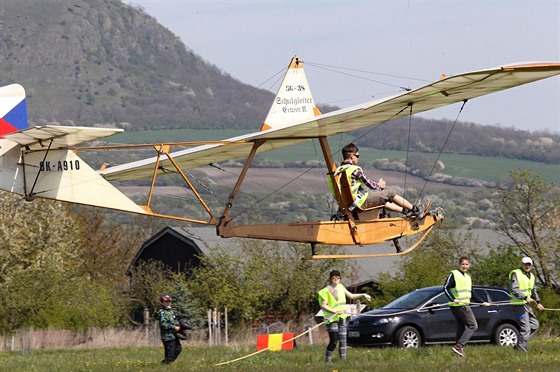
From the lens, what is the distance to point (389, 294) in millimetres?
38625

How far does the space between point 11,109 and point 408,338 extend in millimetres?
10688

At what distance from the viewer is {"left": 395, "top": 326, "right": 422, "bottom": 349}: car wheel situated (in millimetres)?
24844

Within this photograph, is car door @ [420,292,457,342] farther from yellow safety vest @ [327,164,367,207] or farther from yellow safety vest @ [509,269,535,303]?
yellow safety vest @ [327,164,367,207]

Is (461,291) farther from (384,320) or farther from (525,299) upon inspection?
(384,320)

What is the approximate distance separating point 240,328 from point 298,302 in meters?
2.85

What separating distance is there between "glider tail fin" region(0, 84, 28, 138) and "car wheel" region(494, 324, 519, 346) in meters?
12.1

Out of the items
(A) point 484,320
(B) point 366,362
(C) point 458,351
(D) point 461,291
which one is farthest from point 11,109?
(A) point 484,320

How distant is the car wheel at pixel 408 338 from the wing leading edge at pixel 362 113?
18.0 feet

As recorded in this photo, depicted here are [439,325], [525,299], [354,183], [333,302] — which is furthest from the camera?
[439,325]

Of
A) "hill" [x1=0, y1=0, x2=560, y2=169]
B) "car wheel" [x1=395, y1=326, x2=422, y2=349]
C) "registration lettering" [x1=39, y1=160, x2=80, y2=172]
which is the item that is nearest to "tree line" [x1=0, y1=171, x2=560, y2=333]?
"car wheel" [x1=395, y1=326, x2=422, y2=349]

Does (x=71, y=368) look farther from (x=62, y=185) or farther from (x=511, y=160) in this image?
(x=511, y=160)

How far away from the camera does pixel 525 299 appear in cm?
2084

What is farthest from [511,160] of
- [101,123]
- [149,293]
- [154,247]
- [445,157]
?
[101,123]

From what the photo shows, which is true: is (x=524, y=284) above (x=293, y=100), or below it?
below
